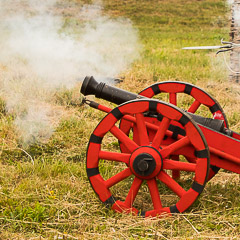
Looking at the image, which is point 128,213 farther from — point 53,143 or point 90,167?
point 53,143

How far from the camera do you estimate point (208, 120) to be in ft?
11.1

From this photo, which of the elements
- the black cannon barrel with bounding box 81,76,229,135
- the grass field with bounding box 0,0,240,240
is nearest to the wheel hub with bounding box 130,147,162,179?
the grass field with bounding box 0,0,240,240

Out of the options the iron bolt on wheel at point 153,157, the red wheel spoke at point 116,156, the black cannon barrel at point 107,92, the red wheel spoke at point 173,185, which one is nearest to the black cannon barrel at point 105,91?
the black cannon barrel at point 107,92

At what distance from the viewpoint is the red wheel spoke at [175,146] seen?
10.1 ft

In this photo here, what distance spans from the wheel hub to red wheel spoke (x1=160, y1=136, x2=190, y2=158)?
1.9 inches

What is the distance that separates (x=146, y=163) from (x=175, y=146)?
25cm

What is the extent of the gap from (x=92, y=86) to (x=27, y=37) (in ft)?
8.52

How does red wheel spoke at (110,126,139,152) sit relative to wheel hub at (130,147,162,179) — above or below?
above

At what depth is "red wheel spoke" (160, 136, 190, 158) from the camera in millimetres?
3085

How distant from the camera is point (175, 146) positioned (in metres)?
3.10

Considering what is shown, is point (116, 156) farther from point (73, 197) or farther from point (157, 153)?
point (73, 197)

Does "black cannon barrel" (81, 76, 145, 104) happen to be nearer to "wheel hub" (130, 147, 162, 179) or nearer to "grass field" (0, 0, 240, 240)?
"wheel hub" (130, 147, 162, 179)

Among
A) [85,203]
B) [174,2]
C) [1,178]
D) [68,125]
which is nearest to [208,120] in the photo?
[85,203]

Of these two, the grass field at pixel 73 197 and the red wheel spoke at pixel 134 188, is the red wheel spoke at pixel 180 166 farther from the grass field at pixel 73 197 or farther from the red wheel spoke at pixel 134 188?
the grass field at pixel 73 197
